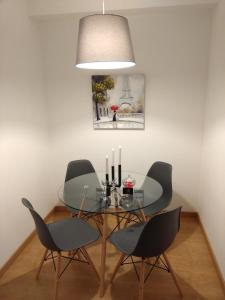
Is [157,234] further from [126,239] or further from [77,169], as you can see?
[77,169]

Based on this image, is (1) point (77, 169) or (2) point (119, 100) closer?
(1) point (77, 169)

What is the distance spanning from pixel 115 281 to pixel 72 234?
25.0 inches

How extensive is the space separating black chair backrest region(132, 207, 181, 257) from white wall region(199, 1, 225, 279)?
2.44 ft

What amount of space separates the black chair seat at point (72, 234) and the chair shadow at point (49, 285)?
20.3 inches

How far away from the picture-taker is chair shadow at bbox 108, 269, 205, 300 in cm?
218

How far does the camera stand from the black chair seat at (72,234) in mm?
2057

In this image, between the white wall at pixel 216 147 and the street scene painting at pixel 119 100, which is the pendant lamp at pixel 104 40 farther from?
the street scene painting at pixel 119 100

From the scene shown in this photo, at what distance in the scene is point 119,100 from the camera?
3.28 meters

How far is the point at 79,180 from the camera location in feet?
9.14

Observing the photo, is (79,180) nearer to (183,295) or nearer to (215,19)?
(183,295)

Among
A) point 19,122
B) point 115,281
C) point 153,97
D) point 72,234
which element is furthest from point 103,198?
point 153,97

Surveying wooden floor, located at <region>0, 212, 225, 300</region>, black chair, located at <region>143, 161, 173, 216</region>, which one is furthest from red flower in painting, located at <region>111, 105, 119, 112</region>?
wooden floor, located at <region>0, 212, 225, 300</region>

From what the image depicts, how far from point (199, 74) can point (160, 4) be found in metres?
0.92

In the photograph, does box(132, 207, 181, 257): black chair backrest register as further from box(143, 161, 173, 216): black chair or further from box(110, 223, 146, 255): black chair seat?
box(143, 161, 173, 216): black chair
